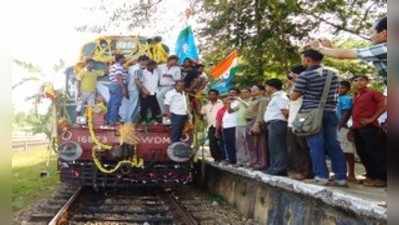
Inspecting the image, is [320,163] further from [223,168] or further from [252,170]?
[223,168]

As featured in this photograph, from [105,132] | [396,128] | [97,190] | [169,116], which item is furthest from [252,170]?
[396,128]

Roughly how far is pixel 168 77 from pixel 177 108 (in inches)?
27.1

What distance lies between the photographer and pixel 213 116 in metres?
10.5

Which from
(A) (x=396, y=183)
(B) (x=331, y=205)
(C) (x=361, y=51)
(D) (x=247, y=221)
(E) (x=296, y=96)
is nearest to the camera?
(A) (x=396, y=183)

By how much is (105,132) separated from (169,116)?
1177 mm

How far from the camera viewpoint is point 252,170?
7.88 m

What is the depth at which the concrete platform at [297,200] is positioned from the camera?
4.45 meters

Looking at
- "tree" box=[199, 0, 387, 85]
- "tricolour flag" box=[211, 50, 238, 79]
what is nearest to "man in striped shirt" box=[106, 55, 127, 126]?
"tricolour flag" box=[211, 50, 238, 79]

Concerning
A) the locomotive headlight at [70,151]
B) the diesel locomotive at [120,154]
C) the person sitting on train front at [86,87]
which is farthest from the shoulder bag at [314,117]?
the person sitting on train front at [86,87]

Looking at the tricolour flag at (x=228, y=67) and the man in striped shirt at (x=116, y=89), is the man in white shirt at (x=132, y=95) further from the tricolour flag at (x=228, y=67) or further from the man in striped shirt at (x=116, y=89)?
the tricolour flag at (x=228, y=67)

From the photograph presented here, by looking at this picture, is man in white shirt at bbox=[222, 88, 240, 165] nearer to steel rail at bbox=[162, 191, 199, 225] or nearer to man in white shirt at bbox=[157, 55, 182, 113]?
man in white shirt at bbox=[157, 55, 182, 113]

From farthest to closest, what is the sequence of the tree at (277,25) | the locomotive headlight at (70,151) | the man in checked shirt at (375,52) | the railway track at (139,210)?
the tree at (277,25) → the locomotive headlight at (70,151) → the railway track at (139,210) → the man in checked shirt at (375,52)

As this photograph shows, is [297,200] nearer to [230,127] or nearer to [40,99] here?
[230,127]

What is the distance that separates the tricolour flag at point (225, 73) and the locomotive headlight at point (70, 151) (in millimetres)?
3047
